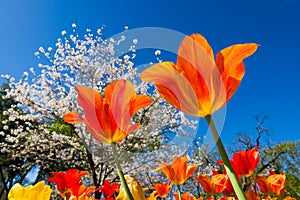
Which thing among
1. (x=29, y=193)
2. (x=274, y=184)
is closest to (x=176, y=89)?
(x=29, y=193)

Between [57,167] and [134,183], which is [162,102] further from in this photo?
[134,183]

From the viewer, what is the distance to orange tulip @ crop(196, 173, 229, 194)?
1.18 metres

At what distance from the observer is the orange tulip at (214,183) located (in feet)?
3.88

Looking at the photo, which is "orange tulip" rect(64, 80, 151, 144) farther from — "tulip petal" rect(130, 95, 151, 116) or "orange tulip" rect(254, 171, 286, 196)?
"orange tulip" rect(254, 171, 286, 196)

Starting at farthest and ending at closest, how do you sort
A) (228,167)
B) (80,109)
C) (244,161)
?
(80,109), (244,161), (228,167)

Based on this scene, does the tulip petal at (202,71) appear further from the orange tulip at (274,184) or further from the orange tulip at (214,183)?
the orange tulip at (274,184)

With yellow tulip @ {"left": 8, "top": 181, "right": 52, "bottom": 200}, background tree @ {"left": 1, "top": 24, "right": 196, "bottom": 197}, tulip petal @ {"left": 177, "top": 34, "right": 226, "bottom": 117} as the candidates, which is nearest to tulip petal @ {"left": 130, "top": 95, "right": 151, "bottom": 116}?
tulip petal @ {"left": 177, "top": 34, "right": 226, "bottom": 117}

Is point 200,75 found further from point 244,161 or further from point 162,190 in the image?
point 162,190

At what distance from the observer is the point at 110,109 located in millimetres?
576

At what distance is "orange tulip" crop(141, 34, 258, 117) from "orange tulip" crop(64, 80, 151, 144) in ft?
0.28

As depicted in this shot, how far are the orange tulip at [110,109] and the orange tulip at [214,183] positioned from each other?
72 centimetres

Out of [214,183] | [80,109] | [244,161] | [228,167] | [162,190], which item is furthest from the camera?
[80,109]

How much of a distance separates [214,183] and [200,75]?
0.84m

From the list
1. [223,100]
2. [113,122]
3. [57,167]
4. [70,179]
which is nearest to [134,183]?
[113,122]
